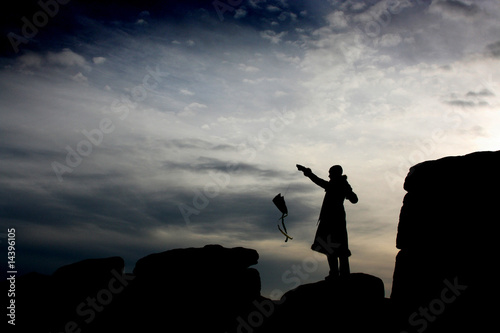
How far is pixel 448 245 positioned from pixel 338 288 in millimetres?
3460

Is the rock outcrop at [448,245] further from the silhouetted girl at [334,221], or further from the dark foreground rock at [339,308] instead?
the silhouetted girl at [334,221]

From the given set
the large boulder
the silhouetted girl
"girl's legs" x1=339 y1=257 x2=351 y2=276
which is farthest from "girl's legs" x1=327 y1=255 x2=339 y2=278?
the large boulder

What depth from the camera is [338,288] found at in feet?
31.8

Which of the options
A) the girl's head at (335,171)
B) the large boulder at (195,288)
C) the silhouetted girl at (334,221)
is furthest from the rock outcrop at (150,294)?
the girl's head at (335,171)

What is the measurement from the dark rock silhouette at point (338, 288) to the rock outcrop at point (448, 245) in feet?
0.09

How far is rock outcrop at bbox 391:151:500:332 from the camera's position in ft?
27.2

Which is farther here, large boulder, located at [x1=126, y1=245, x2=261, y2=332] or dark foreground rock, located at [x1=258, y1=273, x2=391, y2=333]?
large boulder, located at [x1=126, y1=245, x2=261, y2=332]

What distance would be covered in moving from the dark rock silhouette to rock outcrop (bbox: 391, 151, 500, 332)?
3 centimetres

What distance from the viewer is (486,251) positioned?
8.48m

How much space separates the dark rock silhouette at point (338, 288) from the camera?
8.62m

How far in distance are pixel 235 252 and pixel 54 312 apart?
8734mm

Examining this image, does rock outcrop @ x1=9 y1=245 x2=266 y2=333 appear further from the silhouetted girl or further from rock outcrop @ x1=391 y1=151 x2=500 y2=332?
rock outcrop @ x1=391 y1=151 x2=500 y2=332

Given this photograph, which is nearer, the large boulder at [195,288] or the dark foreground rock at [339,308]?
the dark foreground rock at [339,308]

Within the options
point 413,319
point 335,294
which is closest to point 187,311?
point 335,294
